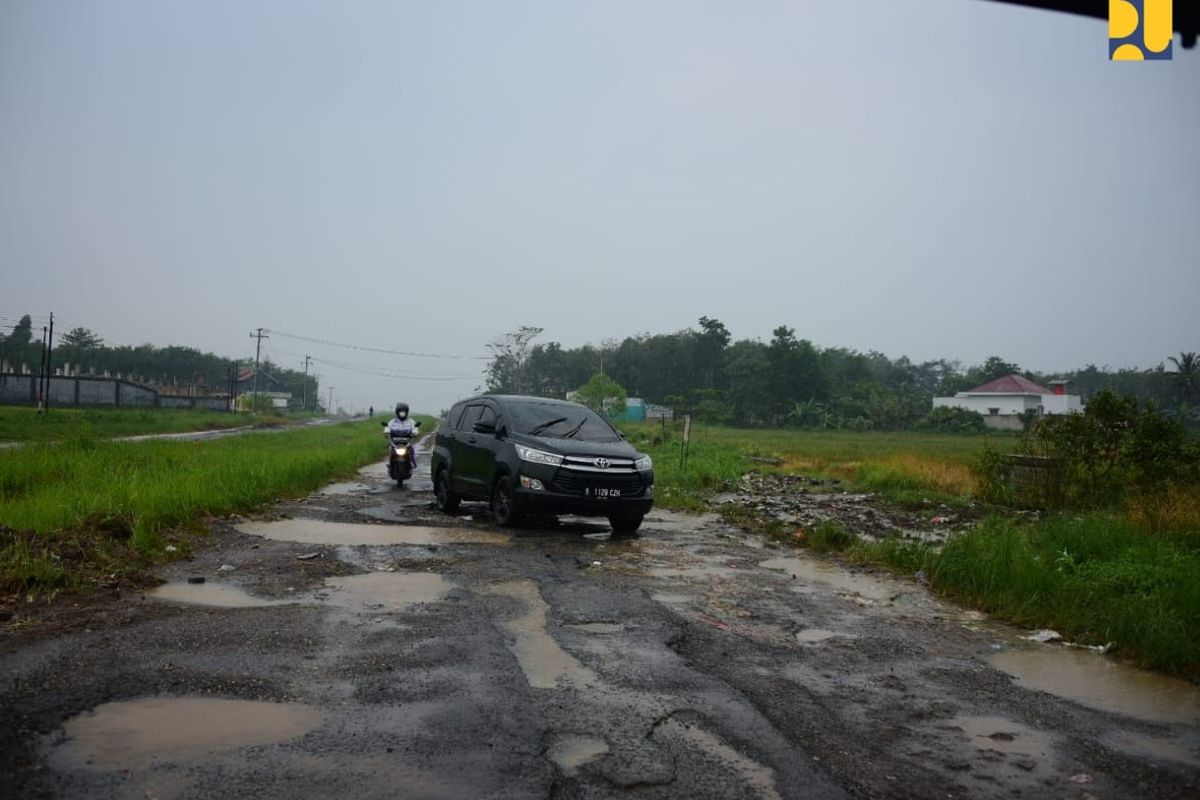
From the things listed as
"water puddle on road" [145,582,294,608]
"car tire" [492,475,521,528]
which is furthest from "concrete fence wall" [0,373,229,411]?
"water puddle on road" [145,582,294,608]

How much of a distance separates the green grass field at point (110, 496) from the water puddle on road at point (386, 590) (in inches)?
73.1

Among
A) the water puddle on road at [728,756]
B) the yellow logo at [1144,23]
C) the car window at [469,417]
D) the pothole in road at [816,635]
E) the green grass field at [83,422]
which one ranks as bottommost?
the green grass field at [83,422]

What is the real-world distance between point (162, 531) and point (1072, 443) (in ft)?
42.6

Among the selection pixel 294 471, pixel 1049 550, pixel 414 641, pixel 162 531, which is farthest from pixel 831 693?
pixel 294 471

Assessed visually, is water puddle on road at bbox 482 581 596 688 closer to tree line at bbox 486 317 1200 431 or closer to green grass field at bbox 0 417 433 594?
green grass field at bbox 0 417 433 594

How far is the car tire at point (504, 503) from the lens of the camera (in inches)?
422

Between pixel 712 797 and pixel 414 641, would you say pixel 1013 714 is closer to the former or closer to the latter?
pixel 712 797

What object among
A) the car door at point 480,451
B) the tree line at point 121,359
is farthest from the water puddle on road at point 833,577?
the tree line at point 121,359

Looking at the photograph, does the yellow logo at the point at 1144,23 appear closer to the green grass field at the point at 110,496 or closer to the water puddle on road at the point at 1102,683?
the water puddle on road at the point at 1102,683

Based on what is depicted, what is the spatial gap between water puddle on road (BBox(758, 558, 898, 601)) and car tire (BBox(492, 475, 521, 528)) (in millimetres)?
3196

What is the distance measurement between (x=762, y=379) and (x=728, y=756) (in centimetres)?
7412

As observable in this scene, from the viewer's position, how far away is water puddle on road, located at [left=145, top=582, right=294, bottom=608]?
6219mm

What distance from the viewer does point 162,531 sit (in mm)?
8891

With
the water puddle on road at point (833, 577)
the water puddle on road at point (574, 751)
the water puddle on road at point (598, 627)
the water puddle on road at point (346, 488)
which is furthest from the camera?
the water puddle on road at point (346, 488)
